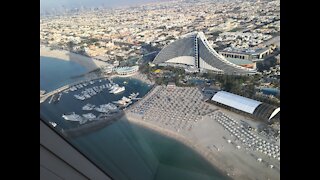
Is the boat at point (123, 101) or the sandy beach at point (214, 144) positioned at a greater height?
the boat at point (123, 101)

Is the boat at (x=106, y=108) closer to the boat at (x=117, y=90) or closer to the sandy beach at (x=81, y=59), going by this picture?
the boat at (x=117, y=90)

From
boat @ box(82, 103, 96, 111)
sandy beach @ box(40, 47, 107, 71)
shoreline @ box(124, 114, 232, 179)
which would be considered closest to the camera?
sandy beach @ box(40, 47, 107, 71)

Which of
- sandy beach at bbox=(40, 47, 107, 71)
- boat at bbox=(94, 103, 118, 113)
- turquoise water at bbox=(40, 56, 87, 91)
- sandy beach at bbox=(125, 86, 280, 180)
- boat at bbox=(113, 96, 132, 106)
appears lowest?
sandy beach at bbox=(125, 86, 280, 180)

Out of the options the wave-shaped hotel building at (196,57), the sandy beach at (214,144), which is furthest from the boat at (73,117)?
the wave-shaped hotel building at (196,57)

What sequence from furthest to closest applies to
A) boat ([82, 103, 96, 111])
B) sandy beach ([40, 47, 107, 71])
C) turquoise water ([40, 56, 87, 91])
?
1. boat ([82, 103, 96, 111])
2. sandy beach ([40, 47, 107, 71])
3. turquoise water ([40, 56, 87, 91])

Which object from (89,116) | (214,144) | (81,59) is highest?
(81,59)

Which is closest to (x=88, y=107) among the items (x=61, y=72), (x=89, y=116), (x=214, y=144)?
(x=89, y=116)

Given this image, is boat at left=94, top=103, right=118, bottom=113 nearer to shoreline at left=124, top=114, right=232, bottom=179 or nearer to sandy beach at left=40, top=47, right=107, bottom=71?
shoreline at left=124, top=114, right=232, bottom=179

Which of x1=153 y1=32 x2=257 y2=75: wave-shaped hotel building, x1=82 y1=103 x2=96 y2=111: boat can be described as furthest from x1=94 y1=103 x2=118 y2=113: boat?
x1=153 y1=32 x2=257 y2=75: wave-shaped hotel building

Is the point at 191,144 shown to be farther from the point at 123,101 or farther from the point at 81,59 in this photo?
the point at 81,59
